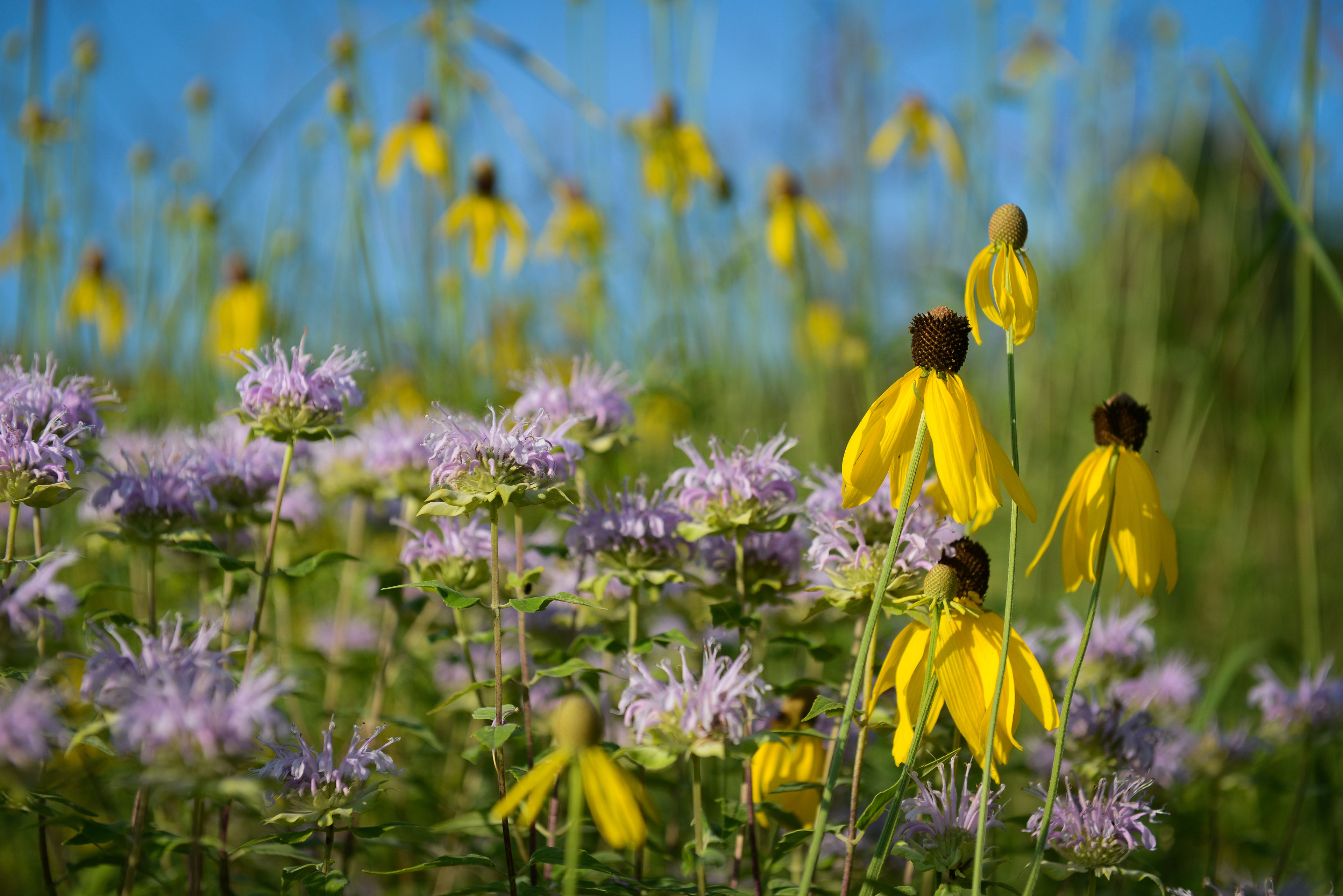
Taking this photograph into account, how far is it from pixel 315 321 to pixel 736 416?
2.35 m

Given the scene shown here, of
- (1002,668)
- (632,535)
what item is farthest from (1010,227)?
(632,535)

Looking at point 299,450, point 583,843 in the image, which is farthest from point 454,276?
point 583,843

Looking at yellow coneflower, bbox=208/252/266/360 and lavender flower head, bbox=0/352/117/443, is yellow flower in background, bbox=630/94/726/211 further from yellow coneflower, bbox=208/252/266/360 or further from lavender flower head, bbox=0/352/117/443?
lavender flower head, bbox=0/352/117/443

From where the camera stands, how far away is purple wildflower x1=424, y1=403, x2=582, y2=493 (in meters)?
1.31

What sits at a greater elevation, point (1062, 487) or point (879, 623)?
point (1062, 487)

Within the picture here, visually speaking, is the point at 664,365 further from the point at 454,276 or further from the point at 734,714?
the point at 734,714

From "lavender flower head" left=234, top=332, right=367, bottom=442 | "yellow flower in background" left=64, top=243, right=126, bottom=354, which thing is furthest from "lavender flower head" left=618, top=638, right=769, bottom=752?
"yellow flower in background" left=64, top=243, right=126, bottom=354

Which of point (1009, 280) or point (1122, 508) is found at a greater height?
point (1009, 280)

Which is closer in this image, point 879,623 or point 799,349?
point 879,623

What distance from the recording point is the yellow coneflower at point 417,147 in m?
3.33

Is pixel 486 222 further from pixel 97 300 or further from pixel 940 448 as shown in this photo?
pixel 940 448

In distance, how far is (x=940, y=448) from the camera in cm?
109

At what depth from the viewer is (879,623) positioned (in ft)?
4.98

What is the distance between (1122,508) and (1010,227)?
445 millimetres
